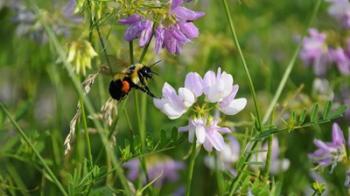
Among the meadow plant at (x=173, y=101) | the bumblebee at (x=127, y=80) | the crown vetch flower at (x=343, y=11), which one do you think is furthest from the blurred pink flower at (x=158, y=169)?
the bumblebee at (x=127, y=80)

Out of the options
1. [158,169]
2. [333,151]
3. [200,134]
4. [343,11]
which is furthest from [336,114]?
[158,169]

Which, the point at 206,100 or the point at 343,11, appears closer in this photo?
the point at 206,100

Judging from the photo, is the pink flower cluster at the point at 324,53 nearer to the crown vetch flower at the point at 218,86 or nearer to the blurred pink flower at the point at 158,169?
the blurred pink flower at the point at 158,169

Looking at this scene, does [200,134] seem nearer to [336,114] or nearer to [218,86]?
[218,86]

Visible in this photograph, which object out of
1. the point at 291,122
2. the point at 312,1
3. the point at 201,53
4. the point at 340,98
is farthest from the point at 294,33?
the point at 291,122

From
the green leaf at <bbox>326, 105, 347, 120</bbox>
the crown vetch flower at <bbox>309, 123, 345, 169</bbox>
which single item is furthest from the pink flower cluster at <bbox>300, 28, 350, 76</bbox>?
the green leaf at <bbox>326, 105, 347, 120</bbox>

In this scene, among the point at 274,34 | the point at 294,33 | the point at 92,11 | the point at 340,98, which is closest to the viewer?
the point at 92,11

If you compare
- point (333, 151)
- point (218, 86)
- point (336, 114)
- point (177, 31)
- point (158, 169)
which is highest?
point (177, 31)

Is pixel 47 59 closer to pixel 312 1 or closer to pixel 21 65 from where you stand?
pixel 21 65
